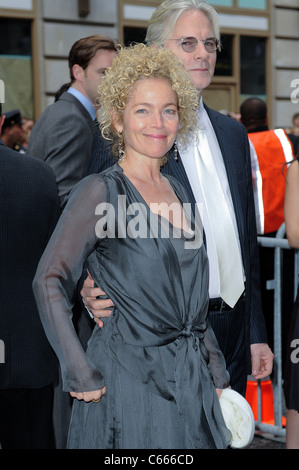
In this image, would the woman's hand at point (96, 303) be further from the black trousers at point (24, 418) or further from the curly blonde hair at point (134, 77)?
the black trousers at point (24, 418)

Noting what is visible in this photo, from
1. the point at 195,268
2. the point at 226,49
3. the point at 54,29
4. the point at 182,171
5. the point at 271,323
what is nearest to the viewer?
the point at 195,268

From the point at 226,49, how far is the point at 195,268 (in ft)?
41.4

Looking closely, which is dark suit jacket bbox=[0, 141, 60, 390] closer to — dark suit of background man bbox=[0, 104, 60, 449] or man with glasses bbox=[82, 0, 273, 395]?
dark suit of background man bbox=[0, 104, 60, 449]

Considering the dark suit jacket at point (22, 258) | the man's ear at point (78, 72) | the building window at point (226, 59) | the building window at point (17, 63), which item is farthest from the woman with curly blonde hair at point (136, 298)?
the building window at point (226, 59)

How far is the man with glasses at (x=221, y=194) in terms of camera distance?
3.11 m

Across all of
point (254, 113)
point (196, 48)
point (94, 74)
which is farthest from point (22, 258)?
point (254, 113)

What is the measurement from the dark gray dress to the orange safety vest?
13.8 ft

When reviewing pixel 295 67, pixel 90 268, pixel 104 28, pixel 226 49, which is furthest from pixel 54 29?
pixel 90 268

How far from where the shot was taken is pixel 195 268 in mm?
2498

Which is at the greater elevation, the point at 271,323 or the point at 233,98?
the point at 233,98

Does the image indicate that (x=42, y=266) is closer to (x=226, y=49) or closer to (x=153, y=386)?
(x=153, y=386)

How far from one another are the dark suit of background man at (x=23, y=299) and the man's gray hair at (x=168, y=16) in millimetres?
801

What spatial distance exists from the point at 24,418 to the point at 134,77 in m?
1.72

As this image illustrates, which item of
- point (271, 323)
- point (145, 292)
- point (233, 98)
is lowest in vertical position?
point (271, 323)
